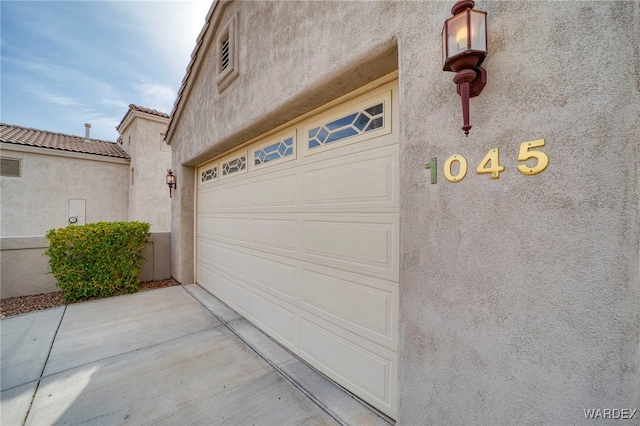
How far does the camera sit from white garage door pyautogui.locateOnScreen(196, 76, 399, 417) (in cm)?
227

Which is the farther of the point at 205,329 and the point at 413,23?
the point at 205,329

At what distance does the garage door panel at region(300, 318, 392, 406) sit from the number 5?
1.92m

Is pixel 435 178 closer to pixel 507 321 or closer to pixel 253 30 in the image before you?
pixel 507 321

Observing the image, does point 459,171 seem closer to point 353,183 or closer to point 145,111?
point 353,183

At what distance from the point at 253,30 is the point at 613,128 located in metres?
4.16

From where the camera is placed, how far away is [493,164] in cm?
135

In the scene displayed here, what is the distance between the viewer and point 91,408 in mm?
2316

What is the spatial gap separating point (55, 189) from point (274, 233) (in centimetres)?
1178

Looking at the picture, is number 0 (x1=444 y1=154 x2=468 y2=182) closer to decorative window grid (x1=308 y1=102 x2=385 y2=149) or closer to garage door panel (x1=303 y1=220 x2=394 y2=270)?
garage door panel (x1=303 y1=220 x2=394 y2=270)

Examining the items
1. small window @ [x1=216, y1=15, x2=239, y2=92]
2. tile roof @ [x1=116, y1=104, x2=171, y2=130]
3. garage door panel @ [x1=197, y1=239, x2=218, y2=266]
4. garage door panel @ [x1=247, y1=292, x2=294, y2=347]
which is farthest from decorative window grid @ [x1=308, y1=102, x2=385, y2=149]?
tile roof @ [x1=116, y1=104, x2=171, y2=130]

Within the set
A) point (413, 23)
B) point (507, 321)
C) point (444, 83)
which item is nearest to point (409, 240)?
point (507, 321)

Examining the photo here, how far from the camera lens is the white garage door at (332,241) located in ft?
7.45

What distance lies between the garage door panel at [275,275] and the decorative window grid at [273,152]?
1.59 meters

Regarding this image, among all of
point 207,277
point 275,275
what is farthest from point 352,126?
point 207,277
